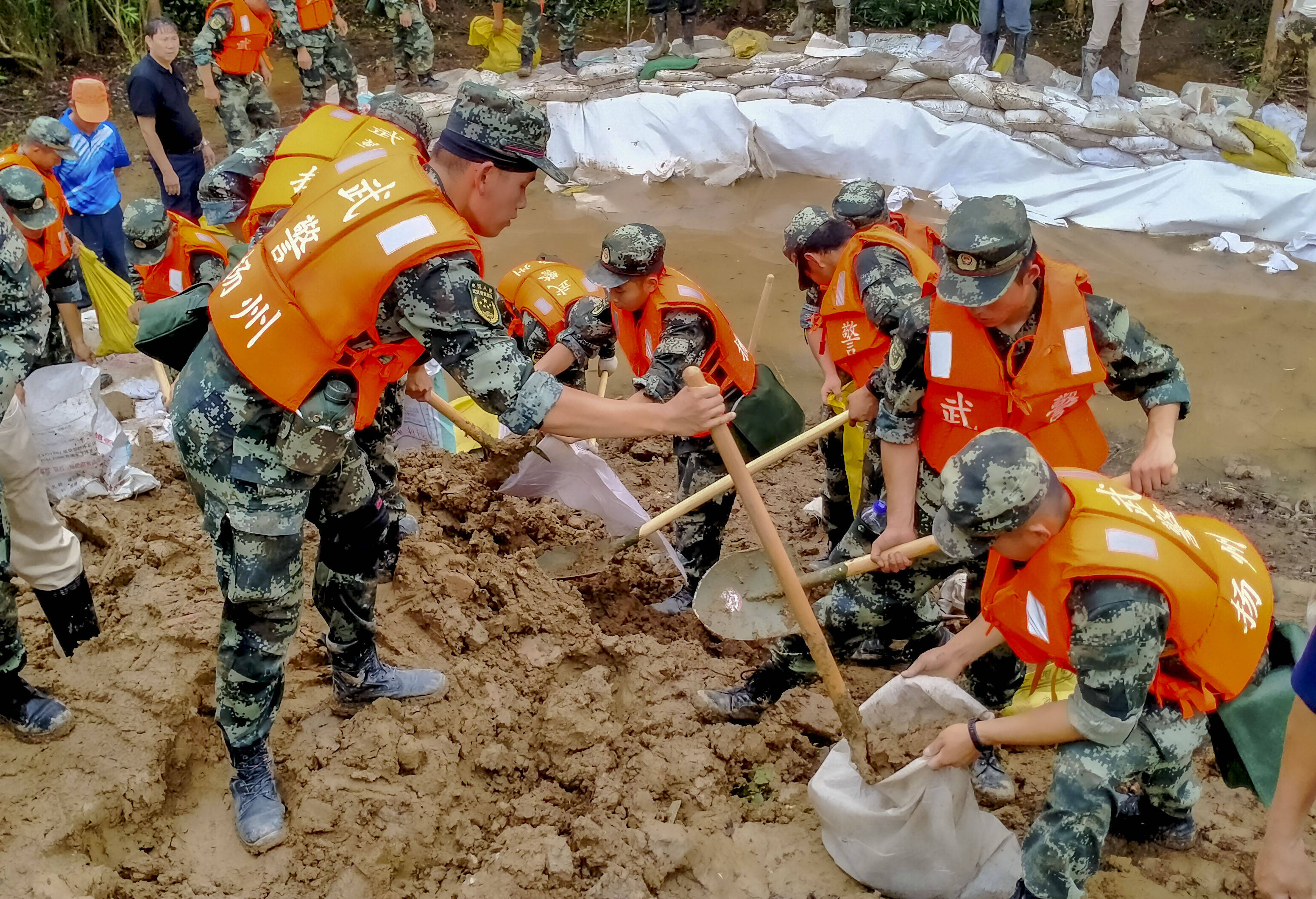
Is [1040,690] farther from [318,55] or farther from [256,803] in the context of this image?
[318,55]

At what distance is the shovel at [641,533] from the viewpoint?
4082 millimetres

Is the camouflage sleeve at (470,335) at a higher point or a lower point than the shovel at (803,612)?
higher

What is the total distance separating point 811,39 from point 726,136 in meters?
1.92

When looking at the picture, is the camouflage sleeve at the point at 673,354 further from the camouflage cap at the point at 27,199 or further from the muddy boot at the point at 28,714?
the camouflage cap at the point at 27,199

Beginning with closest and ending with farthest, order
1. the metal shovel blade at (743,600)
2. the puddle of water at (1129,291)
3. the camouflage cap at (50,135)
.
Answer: the metal shovel blade at (743,600) < the camouflage cap at (50,135) < the puddle of water at (1129,291)

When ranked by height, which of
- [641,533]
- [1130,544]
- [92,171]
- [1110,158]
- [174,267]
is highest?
[1130,544]

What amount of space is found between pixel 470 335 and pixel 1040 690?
2421 millimetres

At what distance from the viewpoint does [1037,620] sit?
2.36 meters

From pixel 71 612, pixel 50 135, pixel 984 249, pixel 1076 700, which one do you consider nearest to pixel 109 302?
pixel 50 135

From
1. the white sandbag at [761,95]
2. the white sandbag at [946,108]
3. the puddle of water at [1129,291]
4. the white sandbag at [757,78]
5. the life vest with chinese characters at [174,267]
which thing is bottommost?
the puddle of water at [1129,291]

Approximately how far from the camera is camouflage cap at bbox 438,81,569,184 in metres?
2.49

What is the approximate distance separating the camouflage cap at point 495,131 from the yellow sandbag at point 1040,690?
2.24 meters

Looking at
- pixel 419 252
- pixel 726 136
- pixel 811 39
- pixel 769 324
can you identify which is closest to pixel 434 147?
pixel 419 252

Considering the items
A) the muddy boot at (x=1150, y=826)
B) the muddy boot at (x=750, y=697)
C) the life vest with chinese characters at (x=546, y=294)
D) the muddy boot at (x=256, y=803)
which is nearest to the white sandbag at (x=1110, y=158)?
the life vest with chinese characters at (x=546, y=294)
